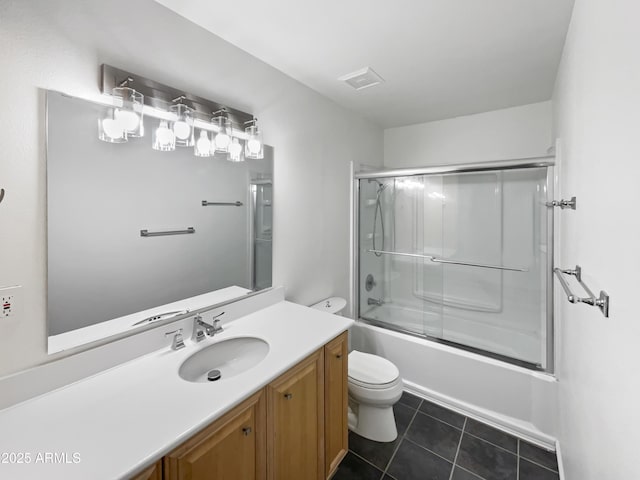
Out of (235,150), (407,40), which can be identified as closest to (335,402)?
(235,150)

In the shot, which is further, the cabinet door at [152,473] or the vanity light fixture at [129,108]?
the vanity light fixture at [129,108]

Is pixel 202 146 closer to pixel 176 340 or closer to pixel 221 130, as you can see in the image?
pixel 221 130

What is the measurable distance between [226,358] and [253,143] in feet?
3.99

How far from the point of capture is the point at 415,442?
6.09 ft

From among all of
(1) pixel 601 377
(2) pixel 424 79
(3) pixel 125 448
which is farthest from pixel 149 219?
(2) pixel 424 79

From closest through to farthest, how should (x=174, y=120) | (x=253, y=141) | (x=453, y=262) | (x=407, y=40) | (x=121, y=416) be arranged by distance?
(x=121, y=416), (x=174, y=120), (x=407, y=40), (x=253, y=141), (x=453, y=262)

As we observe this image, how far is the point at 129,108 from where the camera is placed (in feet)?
4.09

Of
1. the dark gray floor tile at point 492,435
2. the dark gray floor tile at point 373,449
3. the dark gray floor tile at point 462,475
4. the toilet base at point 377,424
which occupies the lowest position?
the dark gray floor tile at point 462,475

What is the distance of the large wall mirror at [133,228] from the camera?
110 centimetres

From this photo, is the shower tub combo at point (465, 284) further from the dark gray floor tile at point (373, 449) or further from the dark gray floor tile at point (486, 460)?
the dark gray floor tile at point (373, 449)

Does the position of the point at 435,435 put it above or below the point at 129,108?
below

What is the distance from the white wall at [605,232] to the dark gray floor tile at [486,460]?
1.11 feet

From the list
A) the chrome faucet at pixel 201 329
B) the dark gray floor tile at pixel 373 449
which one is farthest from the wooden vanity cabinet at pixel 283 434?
the chrome faucet at pixel 201 329

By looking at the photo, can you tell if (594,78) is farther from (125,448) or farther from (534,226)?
(125,448)
